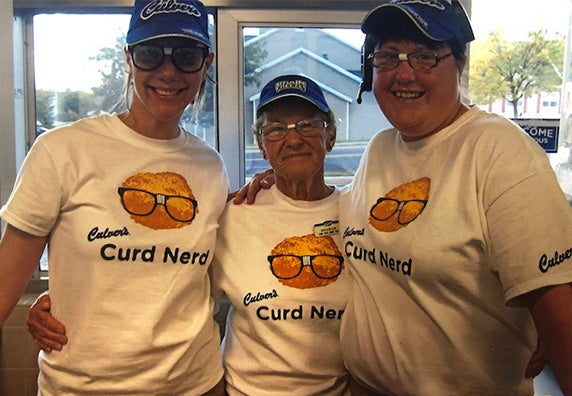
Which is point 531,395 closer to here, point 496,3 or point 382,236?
point 382,236

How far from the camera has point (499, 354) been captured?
1.16 meters

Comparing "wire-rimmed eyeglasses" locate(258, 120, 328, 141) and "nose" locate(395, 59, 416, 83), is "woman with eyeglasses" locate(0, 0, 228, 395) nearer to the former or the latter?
"wire-rimmed eyeglasses" locate(258, 120, 328, 141)

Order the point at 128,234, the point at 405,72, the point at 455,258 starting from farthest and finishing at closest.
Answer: the point at 128,234 → the point at 405,72 → the point at 455,258

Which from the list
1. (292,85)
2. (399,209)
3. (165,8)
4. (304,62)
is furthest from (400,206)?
(304,62)

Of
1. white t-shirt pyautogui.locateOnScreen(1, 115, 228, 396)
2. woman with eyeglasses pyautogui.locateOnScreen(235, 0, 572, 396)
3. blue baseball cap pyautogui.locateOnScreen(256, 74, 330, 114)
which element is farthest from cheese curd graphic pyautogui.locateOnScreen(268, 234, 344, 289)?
blue baseball cap pyautogui.locateOnScreen(256, 74, 330, 114)

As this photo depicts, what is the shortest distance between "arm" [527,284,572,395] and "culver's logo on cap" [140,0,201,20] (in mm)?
1052

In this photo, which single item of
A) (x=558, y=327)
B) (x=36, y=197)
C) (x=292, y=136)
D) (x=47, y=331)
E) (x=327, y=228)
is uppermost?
(x=292, y=136)

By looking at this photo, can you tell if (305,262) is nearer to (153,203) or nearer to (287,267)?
(287,267)

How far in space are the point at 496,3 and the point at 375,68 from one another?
133cm

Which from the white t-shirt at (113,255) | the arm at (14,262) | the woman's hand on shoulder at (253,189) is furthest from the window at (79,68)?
the arm at (14,262)

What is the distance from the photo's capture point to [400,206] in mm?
1217

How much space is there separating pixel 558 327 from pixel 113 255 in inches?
38.6

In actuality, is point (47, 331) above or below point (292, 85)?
below

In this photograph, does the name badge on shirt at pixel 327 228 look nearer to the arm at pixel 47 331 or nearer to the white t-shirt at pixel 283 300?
the white t-shirt at pixel 283 300
